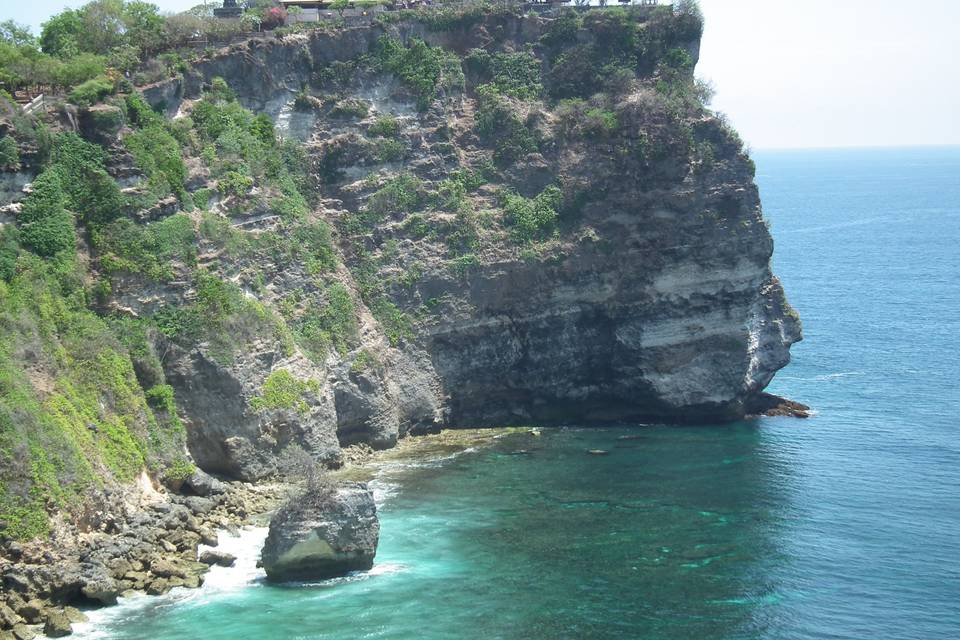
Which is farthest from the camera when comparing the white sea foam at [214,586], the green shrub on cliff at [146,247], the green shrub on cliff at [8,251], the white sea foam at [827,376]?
the white sea foam at [827,376]

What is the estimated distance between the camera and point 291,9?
8244 centimetres

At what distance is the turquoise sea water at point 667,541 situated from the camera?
4831cm

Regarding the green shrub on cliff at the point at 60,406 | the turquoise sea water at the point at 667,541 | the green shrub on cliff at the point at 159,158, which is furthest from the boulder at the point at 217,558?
the green shrub on cliff at the point at 159,158

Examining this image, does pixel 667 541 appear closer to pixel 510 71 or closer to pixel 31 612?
pixel 31 612

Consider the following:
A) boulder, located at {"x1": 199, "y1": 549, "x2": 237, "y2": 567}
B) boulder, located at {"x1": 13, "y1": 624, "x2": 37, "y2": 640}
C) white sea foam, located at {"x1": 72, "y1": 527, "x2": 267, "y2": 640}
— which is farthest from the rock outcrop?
boulder, located at {"x1": 13, "y1": 624, "x2": 37, "y2": 640}

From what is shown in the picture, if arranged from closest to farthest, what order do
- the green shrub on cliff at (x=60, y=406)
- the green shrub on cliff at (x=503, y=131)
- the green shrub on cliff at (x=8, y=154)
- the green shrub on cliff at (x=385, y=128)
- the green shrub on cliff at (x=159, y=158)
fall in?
the green shrub on cliff at (x=60, y=406)
the green shrub on cliff at (x=8, y=154)
the green shrub on cliff at (x=159, y=158)
the green shrub on cliff at (x=385, y=128)
the green shrub on cliff at (x=503, y=131)

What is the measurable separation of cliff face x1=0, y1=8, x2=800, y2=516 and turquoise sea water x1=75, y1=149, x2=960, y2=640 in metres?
5.00

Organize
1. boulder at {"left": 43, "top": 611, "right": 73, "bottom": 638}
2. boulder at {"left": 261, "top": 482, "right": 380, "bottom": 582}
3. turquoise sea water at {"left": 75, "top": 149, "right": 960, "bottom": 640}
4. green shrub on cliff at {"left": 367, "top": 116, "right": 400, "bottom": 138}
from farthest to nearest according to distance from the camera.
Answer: green shrub on cliff at {"left": 367, "top": 116, "right": 400, "bottom": 138} < boulder at {"left": 261, "top": 482, "right": 380, "bottom": 582} < turquoise sea water at {"left": 75, "top": 149, "right": 960, "bottom": 640} < boulder at {"left": 43, "top": 611, "right": 73, "bottom": 638}

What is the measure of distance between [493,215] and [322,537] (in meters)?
32.2

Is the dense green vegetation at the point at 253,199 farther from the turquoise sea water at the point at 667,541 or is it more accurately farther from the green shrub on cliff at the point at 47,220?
the turquoise sea water at the point at 667,541

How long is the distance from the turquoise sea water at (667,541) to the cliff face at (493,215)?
500cm

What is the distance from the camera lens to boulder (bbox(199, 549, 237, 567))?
2095 inches

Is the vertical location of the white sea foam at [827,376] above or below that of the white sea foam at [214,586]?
above

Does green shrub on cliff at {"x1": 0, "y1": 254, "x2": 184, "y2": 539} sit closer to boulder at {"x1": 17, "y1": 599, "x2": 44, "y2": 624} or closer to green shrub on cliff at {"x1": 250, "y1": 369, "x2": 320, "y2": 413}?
boulder at {"x1": 17, "y1": 599, "x2": 44, "y2": 624}
